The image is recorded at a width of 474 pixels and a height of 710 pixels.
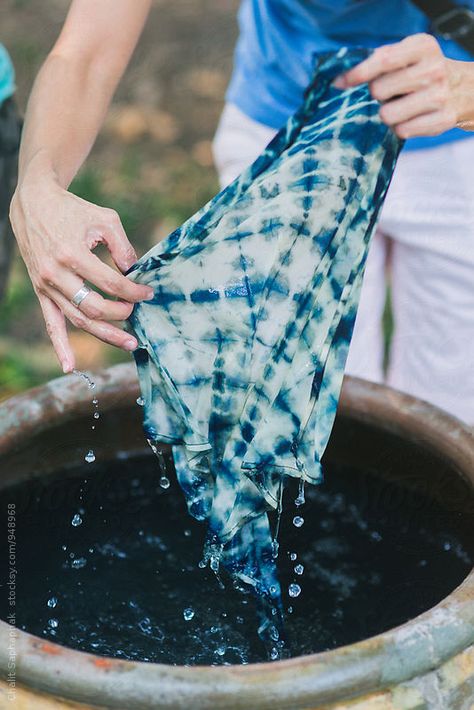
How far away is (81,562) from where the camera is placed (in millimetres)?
1337

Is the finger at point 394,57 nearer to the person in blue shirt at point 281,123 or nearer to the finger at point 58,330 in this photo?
the person in blue shirt at point 281,123

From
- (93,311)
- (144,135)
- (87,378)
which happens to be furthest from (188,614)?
(144,135)

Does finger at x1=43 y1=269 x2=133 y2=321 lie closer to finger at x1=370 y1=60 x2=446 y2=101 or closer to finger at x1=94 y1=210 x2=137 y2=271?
finger at x1=94 y1=210 x2=137 y2=271

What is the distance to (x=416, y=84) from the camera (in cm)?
100

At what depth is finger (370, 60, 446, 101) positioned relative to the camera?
1.00 metres

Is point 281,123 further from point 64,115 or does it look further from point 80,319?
point 80,319

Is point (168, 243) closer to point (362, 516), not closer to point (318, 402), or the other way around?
point (318, 402)

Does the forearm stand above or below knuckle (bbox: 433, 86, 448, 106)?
below

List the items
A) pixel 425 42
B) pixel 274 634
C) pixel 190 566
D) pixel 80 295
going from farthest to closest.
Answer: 1. pixel 190 566
2. pixel 274 634
3. pixel 80 295
4. pixel 425 42

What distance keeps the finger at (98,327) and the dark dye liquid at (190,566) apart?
1.13 feet

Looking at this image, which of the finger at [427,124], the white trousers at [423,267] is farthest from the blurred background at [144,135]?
the finger at [427,124]

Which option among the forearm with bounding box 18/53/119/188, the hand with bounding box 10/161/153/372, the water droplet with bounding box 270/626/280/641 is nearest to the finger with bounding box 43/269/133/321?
the hand with bounding box 10/161/153/372

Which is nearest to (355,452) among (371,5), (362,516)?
(362,516)

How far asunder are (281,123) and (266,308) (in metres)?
0.57
